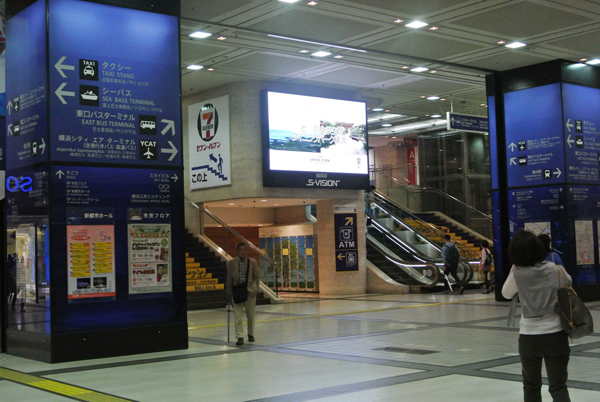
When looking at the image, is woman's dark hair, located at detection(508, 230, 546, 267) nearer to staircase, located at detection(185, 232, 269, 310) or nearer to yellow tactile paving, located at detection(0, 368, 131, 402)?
yellow tactile paving, located at detection(0, 368, 131, 402)

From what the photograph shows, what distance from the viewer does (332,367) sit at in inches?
296

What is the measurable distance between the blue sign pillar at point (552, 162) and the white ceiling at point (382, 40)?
0.61 meters

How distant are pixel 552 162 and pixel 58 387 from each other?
11.0 meters

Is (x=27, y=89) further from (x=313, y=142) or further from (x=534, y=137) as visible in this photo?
(x=534, y=137)

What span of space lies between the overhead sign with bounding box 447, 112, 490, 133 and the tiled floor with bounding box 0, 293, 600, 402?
4.67m

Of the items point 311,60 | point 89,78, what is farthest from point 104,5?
point 311,60

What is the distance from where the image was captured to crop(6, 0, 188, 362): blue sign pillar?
8.46 m

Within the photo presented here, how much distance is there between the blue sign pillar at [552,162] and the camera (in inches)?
579

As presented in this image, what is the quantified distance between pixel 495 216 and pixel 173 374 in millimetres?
9825

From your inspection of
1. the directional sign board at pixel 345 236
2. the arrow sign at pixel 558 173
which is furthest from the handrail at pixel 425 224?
the arrow sign at pixel 558 173

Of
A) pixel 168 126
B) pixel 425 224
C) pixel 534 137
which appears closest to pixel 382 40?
pixel 534 137

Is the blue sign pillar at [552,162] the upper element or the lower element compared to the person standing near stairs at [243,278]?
upper

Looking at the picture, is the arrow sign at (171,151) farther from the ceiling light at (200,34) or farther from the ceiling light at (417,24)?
the ceiling light at (417,24)

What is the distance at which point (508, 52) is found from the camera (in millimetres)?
14086
